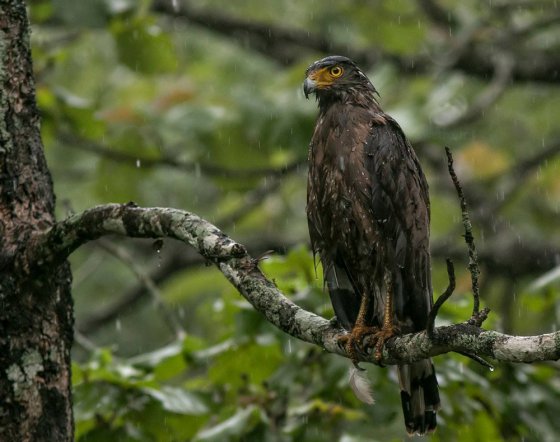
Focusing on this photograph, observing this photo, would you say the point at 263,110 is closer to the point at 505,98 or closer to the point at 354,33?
the point at 354,33

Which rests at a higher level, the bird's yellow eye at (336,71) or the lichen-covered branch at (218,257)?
the bird's yellow eye at (336,71)

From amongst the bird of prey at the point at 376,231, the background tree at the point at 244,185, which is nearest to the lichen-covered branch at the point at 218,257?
the background tree at the point at 244,185

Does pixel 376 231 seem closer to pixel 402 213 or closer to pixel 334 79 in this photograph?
pixel 402 213

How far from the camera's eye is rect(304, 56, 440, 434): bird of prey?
13.3ft

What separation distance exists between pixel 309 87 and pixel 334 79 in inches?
6.4

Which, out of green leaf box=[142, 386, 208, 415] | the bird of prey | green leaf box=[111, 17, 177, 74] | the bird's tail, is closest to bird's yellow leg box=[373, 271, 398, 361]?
the bird of prey

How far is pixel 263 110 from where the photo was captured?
5.93 m

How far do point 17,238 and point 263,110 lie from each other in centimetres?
286

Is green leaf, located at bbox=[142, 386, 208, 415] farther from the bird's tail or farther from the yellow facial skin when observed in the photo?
the yellow facial skin

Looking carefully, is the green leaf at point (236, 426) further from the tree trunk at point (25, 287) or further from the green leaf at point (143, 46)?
the green leaf at point (143, 46)

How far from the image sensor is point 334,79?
471 centimetres

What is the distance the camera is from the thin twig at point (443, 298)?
8.23 feet

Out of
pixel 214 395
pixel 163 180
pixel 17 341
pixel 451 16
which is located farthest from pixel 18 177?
pixel 451 16

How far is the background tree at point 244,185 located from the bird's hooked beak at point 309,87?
759mm
